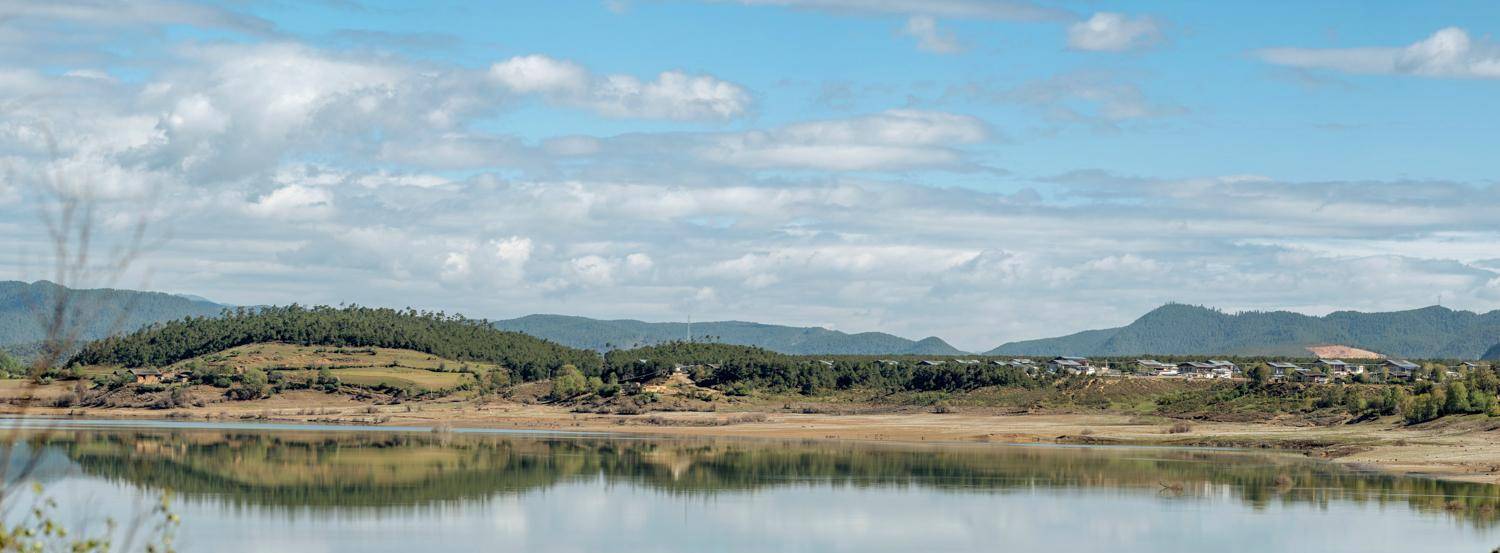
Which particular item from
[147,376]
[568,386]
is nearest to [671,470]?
[568,386]

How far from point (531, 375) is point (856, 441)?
8717 cm

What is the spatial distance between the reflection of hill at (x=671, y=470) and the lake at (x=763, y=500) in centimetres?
18

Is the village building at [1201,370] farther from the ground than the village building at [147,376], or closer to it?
farther from the ground

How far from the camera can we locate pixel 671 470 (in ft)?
234

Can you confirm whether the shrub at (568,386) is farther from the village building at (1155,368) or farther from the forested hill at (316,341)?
the village building at (1155,368)

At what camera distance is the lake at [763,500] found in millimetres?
44250

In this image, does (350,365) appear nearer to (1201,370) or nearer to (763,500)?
(1201,370)

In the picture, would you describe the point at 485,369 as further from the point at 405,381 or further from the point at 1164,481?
the point at 1164,481

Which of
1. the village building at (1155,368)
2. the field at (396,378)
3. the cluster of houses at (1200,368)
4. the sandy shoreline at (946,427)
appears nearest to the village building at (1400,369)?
the cluster of houses at (1200,368)

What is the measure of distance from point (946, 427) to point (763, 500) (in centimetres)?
5411

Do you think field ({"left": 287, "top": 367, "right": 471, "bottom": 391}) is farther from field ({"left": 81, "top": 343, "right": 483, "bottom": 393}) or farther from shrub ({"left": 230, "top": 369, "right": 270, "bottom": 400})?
shrub ({"left": 230, "top": 369, "right": 270, "bottom": 400})

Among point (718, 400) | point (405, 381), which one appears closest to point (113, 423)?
point (405, 381)

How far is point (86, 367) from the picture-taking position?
A: 171 metres

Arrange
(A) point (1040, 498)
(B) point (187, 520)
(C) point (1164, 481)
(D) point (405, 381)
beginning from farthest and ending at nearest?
(D) point (405, 381) < (C) point (1164, 481) < (A) point (1040, 498) < (B) point (187, 520)
